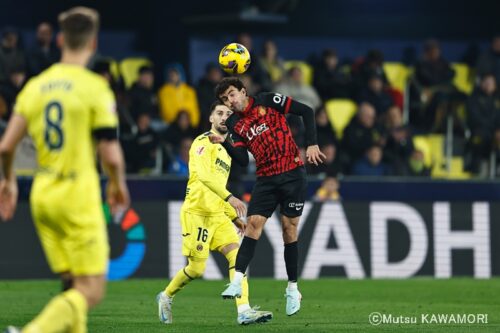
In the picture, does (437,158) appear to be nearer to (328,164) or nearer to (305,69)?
(305,69)

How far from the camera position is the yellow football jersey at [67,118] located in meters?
7.04

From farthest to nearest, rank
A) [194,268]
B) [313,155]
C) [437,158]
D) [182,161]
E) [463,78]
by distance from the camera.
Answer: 1. [463,78]
2. [437,158]
3. [182,161]
4. [194,268]
5. [313,155]

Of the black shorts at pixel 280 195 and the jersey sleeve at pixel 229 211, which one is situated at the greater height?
the black shorts at pixel 280 195

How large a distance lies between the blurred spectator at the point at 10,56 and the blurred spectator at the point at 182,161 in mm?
2821

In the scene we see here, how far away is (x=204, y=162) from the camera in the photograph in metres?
11.5

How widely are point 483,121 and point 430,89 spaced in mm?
1343

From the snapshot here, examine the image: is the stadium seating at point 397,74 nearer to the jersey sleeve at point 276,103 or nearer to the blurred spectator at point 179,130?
the blurred spectator at point 179,130

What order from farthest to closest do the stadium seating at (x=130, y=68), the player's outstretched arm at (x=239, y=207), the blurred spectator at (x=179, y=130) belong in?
the stadium seating at (x=130, y=68), the blurred spectator at (x=179, y=130), the player's outstretched arm at (x=239, y=207)

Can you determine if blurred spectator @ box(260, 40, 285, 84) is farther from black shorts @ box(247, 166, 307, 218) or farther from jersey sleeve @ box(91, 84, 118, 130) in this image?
jersey sleeve @ box(91, 84, 118, 130)

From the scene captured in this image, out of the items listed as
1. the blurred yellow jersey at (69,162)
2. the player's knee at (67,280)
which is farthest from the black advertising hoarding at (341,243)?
the blurred yellow jersey at (69,162)

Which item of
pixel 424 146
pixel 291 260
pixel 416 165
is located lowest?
pixel 416 165

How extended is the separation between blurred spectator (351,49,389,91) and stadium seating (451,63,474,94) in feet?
6.66

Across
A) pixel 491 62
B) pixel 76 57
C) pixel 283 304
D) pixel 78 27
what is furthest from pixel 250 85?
pixel 78 27

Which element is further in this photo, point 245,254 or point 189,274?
point 189,274
